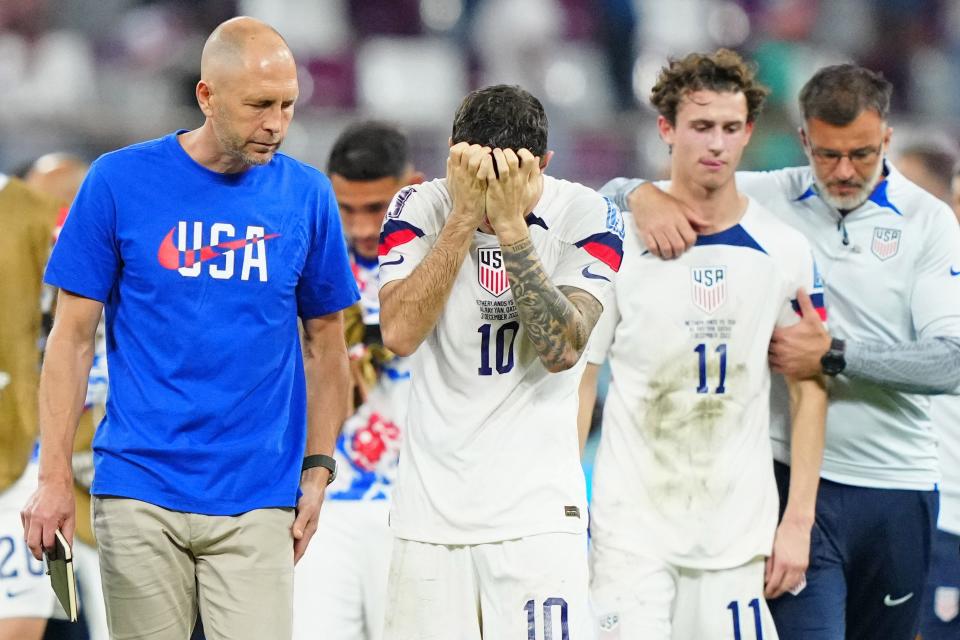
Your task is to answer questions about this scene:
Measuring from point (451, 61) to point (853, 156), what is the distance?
8.02 m

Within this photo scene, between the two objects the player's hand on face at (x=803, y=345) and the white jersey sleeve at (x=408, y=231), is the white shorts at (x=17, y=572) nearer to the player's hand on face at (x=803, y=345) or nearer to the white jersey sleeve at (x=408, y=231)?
the white jersey sleeve at (x=408, y=231)

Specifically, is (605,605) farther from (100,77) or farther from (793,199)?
(100,77)

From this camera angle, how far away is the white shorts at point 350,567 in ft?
18.0

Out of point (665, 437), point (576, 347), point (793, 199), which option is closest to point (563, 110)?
point (793, 199)

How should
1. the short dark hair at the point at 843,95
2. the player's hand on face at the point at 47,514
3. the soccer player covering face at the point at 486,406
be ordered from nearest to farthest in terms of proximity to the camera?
the player's hand on face at the point at 47,514, the soccer player covering face at the point at 486,406, the short dark hair at the point at 843,95

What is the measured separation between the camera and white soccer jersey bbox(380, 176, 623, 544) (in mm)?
3908

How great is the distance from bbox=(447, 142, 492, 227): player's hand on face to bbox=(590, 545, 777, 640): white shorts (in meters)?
1.48

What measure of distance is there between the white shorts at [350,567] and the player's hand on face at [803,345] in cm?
170

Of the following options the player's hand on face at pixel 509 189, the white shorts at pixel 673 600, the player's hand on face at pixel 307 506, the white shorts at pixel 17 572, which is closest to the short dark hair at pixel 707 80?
the player's hand on face at pixel 509 189

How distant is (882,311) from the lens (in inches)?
199

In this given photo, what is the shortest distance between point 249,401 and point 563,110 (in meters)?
9.03

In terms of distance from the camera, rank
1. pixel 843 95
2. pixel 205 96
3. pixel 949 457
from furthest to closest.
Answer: pixel 949 457, pixel 843 95, pixel 205 96

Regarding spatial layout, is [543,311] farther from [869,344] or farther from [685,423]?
[869,344]

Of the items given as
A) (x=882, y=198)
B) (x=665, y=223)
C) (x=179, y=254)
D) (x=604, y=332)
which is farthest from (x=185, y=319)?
(x=882, y=198)
